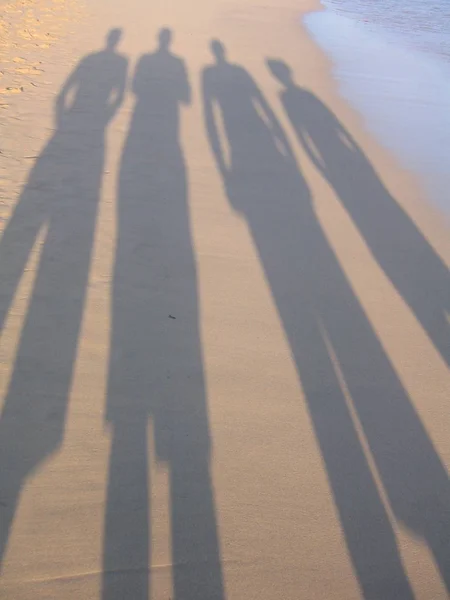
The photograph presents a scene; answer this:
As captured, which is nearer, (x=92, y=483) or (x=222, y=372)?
(x=92, y=483)

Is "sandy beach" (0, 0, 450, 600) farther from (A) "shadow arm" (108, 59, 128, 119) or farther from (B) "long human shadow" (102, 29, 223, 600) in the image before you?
(A) "shadow arm" (108, 59, 128, 119)

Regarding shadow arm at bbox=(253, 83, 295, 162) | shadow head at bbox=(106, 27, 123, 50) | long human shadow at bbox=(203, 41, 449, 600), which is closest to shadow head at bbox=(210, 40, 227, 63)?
shadow arm at bbox=(253, 83, 295, 162)

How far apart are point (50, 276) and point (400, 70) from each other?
7.89 meters

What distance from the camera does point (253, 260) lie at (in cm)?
414

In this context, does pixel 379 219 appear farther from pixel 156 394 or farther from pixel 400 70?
pixel 400 70

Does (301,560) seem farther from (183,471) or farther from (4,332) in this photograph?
(4,332)

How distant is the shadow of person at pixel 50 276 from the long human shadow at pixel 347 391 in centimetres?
133

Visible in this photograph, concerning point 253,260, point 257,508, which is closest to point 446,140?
point 253,260

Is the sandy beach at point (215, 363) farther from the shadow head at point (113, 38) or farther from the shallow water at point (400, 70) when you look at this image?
the shadow head at point (113, 38)

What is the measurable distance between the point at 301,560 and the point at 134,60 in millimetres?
7754

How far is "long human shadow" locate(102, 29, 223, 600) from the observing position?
7.49ft

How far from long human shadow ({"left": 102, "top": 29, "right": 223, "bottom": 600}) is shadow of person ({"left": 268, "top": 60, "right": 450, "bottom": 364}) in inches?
60.6

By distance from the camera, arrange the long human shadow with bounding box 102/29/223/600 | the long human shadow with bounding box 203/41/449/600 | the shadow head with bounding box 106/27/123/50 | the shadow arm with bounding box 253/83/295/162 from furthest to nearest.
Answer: the shadow head with bounding box 106/27/123/50 < the shadow arm with bounding box 253/83/295/162 < the long human shadow with bounding box 203/41/449/600 < the long human shadow with bounding box 102/29/223/600

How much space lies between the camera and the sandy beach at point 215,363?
2338mm
